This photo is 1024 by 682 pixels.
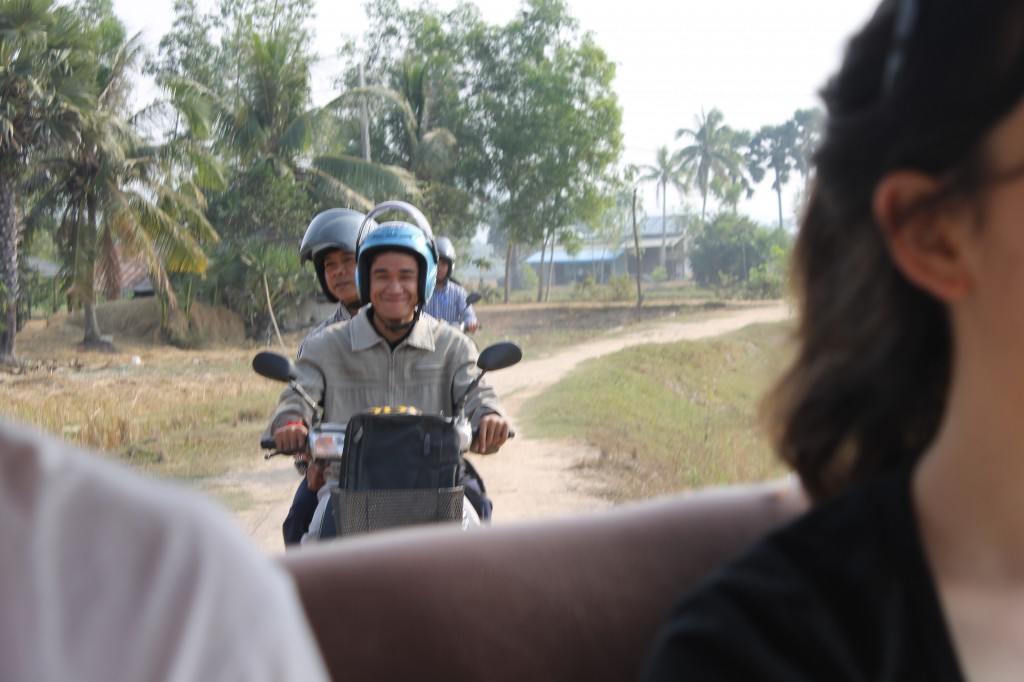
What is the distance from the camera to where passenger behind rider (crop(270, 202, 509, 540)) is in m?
3.13

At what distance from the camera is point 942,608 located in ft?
3.66

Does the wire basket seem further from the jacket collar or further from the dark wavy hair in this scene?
the dark wavy hair

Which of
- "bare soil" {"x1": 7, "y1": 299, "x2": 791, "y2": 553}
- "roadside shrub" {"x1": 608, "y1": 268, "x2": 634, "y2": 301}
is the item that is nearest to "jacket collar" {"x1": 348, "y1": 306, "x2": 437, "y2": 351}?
"bare soil" {"x1": 7, "y1": 299, "x2": 791, "y2": 553}

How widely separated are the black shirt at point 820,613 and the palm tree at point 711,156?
44286mm

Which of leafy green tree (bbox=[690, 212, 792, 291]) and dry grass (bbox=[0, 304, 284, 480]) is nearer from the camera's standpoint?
dry grass (bbox=[0, 304, 284, 480])

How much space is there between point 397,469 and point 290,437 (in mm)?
375

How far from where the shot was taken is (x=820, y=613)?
1097mm

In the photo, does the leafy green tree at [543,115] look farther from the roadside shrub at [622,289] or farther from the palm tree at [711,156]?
the palm tree at [711,156]

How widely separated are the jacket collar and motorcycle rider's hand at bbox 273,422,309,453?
0.35 m

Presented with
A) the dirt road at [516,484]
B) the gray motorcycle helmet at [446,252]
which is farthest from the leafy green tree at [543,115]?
the gray motorcycle helmet at [446,252]

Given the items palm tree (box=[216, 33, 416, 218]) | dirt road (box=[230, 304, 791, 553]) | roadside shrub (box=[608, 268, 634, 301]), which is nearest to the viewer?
dirt road (box=[230, 304, 791, 553])

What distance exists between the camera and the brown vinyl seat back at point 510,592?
4.13 ft

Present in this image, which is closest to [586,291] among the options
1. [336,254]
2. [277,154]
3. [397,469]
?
[277,154]

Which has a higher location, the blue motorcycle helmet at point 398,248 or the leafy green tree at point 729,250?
the leafy green tree at point 729,250
